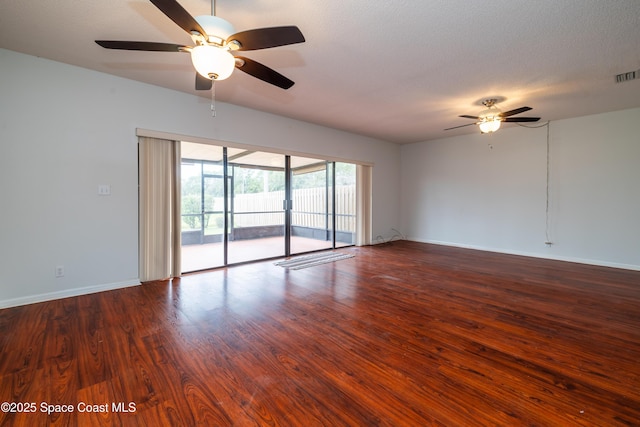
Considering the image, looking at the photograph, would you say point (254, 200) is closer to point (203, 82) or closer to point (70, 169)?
point (70, 169)

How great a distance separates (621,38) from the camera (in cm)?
253

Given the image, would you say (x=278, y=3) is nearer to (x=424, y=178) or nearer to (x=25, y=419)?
(x=25, y=419)

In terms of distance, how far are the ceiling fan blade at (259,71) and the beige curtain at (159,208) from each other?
2264mm

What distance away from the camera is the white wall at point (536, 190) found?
4.62 metres

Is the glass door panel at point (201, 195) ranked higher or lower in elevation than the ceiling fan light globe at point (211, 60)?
lower

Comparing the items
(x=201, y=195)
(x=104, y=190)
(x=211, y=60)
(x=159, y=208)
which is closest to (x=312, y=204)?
(x=201, y=195)

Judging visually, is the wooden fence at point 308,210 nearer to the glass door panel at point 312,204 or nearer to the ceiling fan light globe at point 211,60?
the glass door panel at point 312,204

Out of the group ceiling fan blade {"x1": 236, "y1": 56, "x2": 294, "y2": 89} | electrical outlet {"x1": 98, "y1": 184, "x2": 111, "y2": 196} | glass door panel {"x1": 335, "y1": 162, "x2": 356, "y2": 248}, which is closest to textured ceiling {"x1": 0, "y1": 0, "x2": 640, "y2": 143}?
ceiling fan blade {"x1": 236, "y1": 56, "x2": 294, "y2": 89}

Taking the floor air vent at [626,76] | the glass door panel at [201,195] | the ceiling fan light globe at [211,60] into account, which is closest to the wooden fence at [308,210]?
the glass door panel at [201,195]

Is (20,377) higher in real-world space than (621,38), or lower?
lower

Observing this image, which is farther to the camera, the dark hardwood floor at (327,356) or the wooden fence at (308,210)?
the wooden fence at (308,210)

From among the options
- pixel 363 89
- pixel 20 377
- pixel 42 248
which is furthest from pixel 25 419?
pixel 363 89

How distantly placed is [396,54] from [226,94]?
8.06ft

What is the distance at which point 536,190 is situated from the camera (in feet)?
18.0
